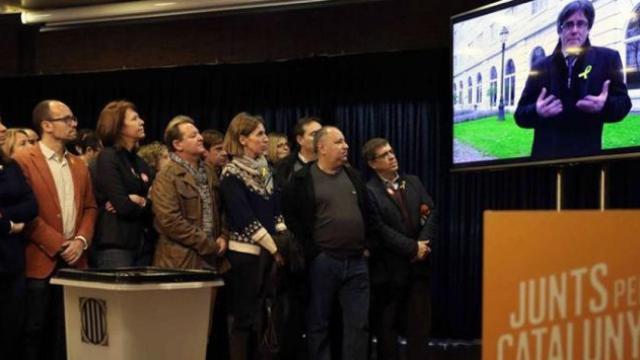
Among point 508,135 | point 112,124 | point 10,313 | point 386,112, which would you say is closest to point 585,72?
point 508,135

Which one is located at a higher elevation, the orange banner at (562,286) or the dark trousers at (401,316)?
the orange banner at (562,286)

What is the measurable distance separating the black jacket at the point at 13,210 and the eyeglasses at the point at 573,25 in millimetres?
2821

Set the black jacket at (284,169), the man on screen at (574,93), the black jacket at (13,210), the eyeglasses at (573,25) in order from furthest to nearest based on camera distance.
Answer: the black jacket at (284,169) → the eyeglasses at (573,25) → the man on screen at (574,93) → the black jacket at (13,210)

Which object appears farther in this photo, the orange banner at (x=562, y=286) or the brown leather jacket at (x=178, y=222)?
the brown leather jacket at (x=178, y=222)

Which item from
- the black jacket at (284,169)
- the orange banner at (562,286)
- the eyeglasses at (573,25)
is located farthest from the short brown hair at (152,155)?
the orange banner at (562,286)

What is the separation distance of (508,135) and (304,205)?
1.23 m

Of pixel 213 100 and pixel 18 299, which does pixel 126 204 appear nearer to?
pixel 18 299

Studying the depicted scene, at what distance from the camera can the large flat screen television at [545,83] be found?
4395 millimetres

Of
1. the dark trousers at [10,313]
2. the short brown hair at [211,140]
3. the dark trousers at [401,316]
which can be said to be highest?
the short brown hair at [211,140]

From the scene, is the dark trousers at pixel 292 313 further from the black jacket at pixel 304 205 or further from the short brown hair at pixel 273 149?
the short brown hair at pixel 273 149

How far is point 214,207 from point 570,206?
334cm

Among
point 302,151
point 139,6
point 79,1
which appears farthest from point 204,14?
point 302,151

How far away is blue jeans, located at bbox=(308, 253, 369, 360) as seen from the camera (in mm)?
4742

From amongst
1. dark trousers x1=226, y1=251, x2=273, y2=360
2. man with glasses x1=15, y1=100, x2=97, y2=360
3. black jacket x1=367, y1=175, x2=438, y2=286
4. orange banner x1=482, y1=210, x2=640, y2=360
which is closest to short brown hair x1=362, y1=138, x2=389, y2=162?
black jacket x1=367, y1=175, x2=438, y2=286
